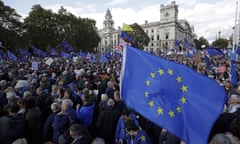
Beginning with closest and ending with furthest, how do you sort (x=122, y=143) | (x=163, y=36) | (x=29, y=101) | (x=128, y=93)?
(x=128, y=93) → (x=122, y=143) → (x=29, y=101) → (x=163, y=36)

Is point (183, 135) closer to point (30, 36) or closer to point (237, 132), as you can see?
point (237, 132)

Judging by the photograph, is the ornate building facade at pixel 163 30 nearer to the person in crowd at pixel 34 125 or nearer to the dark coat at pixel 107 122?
the dark coat at pixel 107 122

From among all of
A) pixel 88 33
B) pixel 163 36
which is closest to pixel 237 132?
pixel 88 33

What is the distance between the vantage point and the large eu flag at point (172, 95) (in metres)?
2.61

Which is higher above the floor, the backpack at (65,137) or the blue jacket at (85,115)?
the blue jacket at (85,115)

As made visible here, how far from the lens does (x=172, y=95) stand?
2873 mm

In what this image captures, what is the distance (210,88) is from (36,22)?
54.6 metres

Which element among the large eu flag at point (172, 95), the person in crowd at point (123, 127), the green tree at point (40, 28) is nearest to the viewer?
the large eu flag at point (172, 95)

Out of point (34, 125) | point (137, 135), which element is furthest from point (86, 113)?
point (137, 135)

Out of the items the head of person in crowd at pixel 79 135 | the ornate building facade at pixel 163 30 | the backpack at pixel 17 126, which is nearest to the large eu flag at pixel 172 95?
the head of person in crowd at pixel 79 135

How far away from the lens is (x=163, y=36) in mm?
108875

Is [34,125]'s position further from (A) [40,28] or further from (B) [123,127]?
(A) [40,28]

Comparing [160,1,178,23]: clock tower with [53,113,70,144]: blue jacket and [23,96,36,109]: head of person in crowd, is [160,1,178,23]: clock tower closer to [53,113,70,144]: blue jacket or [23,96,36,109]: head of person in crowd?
[23,96,36,109]: head of person in crowd

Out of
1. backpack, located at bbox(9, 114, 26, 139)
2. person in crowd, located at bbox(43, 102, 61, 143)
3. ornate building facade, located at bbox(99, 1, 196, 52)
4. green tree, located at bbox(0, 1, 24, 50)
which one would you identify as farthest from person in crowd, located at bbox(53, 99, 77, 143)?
ornate building facade, located at bbox(99, 1, 196, 52)
